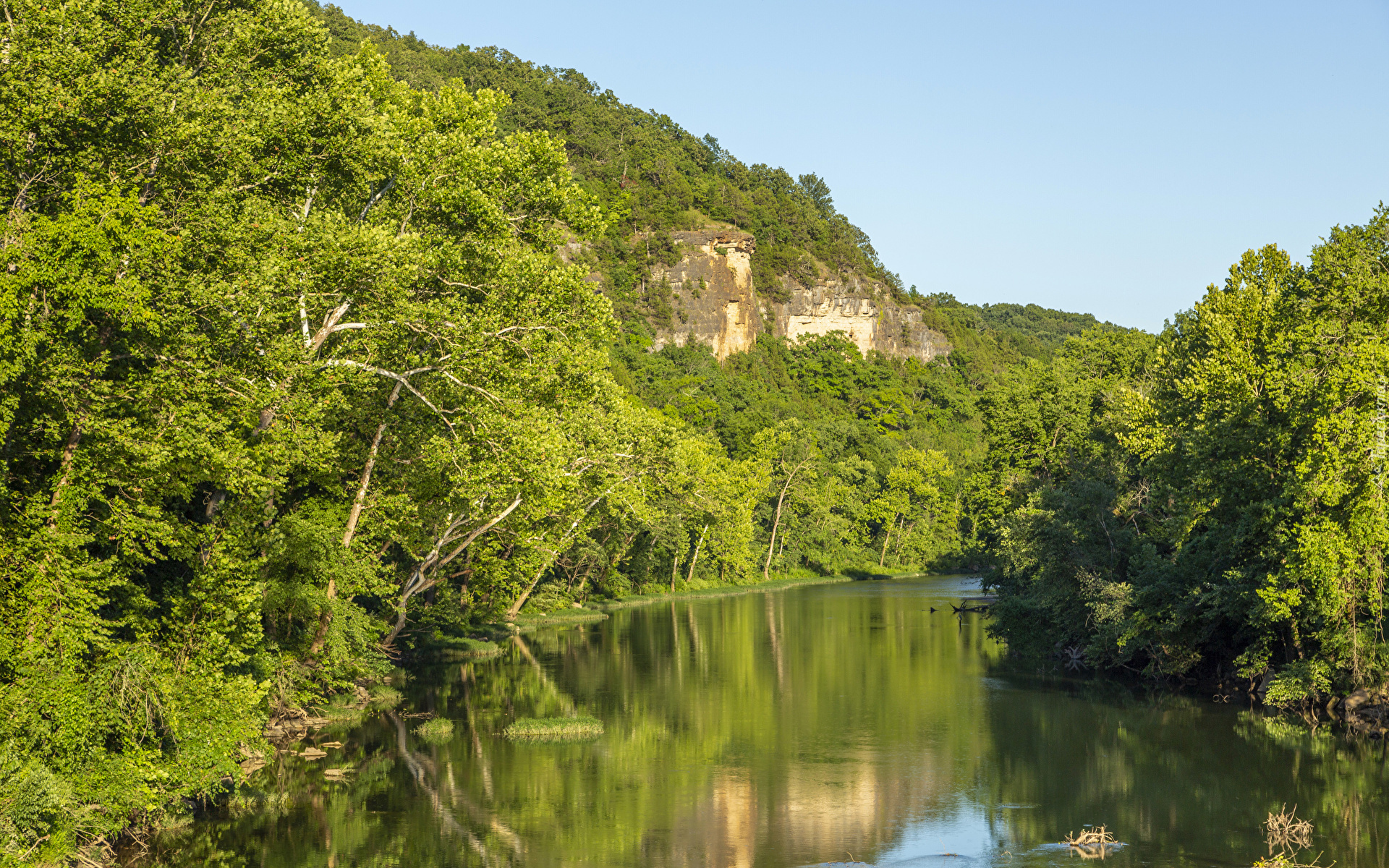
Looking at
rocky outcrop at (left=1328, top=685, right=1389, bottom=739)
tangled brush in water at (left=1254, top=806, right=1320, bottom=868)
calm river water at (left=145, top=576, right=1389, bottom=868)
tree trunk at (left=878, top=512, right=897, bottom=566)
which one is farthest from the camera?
tree trunk at (left=878, top=512, right=897, bottom=566)

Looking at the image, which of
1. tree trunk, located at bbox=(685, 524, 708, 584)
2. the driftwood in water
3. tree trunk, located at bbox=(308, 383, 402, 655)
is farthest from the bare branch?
tree trunk, located at bbox=(685, 524, 708, 584)

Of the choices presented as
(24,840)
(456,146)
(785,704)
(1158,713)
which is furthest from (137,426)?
(1158,713)

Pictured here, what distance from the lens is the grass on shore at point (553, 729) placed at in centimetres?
2827

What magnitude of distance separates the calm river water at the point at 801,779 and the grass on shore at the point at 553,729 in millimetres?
492

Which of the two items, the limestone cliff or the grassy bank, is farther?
the limestone cliff

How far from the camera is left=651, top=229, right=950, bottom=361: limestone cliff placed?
456 feet

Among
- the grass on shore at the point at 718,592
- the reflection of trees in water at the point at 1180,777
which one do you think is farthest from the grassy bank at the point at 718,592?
the reflection of trees in water at the point at 1180,777

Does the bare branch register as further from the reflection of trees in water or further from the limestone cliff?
the limestone cliff

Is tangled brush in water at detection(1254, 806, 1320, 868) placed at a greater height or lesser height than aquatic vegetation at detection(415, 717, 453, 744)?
lesser

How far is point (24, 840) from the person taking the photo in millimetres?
14367

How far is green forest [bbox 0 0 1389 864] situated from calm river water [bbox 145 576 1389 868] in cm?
224

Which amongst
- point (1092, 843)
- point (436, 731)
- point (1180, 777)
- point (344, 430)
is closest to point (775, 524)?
point (436, 731)

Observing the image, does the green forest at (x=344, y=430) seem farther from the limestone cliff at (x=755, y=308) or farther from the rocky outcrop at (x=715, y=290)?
the limestone cliff at (x=755, y=308)

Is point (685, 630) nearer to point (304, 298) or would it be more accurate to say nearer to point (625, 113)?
point (304, 298)
